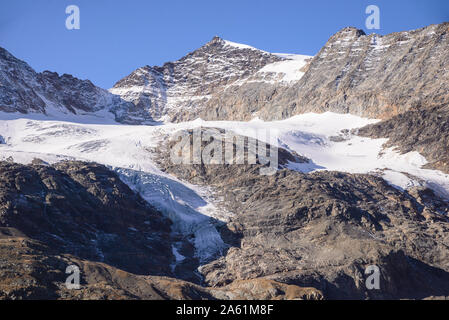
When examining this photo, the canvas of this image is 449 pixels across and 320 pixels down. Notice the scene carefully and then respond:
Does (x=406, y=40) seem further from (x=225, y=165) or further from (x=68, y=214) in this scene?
(x=68, y=214)

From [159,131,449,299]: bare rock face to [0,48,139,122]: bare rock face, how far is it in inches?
2929

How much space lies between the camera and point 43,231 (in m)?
55.3

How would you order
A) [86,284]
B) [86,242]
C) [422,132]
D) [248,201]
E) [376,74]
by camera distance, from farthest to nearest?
[376,74] < [422,132] < [248,201] < [86,242] < [86,284]

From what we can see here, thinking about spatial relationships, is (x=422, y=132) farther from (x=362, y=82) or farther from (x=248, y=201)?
(x=248, y=201)

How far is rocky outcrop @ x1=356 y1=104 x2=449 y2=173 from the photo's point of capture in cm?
9144

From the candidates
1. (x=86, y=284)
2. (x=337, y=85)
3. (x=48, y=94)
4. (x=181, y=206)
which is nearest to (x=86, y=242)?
(x=86, y=284)

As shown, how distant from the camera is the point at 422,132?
98062mm

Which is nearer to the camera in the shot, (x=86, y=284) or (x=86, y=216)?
(x=86, y=284)

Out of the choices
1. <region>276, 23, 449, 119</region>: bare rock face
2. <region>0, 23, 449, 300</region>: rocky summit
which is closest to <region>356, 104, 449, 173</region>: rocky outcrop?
<region>0, 23, 449, 300</region>: rocky summit

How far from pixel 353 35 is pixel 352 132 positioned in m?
54.4

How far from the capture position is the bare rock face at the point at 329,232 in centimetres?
5419

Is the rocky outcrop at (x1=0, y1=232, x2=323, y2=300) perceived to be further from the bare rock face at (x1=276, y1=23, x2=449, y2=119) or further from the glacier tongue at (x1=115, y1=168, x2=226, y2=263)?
the bare rock face at (x1=276, y1=23, x2=449, y2=119)

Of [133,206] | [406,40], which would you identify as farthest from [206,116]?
[133,206]

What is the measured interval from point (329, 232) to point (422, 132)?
45.3 meters
